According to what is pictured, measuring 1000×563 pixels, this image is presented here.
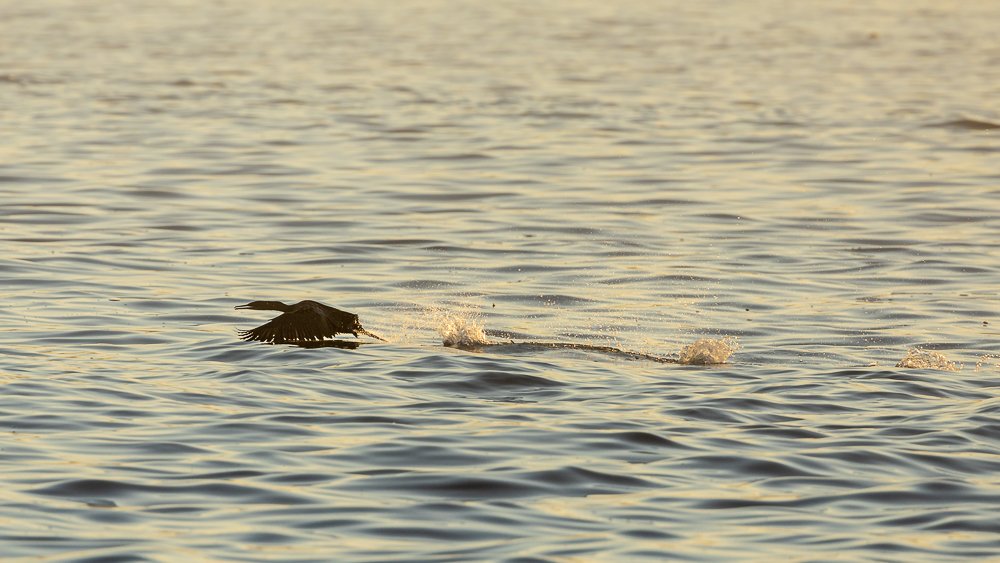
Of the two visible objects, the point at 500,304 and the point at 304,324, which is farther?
the point at 500,304

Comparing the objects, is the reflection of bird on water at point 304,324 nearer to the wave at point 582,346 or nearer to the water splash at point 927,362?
the wave at point 582,346

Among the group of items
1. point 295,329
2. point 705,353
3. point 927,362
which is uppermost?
point 295,329

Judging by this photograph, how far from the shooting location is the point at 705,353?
13.4 metres

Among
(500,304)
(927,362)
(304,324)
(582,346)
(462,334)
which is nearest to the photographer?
(927,362)

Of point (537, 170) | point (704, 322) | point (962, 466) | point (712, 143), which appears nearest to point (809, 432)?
point (962, 466)

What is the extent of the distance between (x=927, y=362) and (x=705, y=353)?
1637 millimetres

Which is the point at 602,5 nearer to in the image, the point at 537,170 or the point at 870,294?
the point at 537,170

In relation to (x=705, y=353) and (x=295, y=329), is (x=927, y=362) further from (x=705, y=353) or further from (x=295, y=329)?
(x=295, y=329)

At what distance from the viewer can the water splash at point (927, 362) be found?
13.2 meters

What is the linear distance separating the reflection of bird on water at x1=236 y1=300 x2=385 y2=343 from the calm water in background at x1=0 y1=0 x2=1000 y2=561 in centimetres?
19

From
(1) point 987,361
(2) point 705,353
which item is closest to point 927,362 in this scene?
(1) point 987,361

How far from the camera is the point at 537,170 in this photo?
2398cm

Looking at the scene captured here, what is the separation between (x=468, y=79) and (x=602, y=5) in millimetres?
20500

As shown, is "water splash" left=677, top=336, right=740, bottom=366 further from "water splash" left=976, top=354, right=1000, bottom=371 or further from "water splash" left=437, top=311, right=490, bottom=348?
"water splash" left=976, top=354, right=1000, bottom=371
